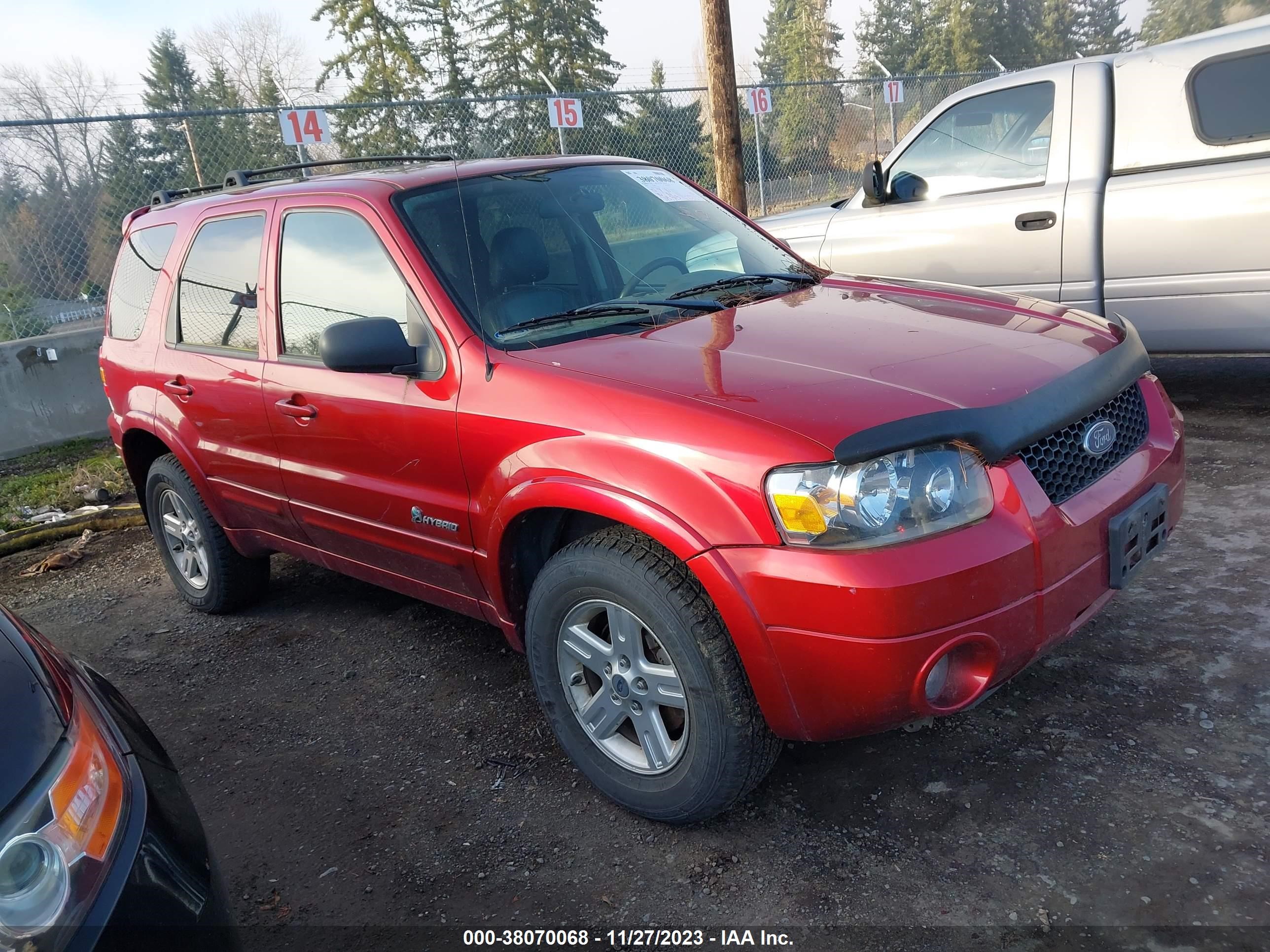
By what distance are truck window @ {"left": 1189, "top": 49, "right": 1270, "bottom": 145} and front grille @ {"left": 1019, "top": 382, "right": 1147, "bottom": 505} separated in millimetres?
2963

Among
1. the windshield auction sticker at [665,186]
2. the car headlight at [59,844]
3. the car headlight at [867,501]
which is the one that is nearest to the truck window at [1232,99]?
the windshield auction sticker at [665,186]

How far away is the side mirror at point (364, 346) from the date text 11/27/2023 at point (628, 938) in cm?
155

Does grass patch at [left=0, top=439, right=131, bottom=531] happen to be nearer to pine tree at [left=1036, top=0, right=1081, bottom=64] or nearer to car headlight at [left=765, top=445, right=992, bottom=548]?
car headlight at [left=765, top=445, right=992, bottom=548]

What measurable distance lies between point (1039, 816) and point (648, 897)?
1.00 metres

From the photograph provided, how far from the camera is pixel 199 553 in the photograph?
4645mm

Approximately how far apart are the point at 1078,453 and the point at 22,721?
2.37 meters

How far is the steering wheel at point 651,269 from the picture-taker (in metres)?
3.34

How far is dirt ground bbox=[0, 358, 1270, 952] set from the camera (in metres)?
2.31

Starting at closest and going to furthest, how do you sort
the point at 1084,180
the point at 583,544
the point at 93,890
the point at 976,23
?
the point at 93,890 → the point at 583,544 → the point at 1084,180 → the point at 976,23

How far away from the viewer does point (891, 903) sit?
2.34m

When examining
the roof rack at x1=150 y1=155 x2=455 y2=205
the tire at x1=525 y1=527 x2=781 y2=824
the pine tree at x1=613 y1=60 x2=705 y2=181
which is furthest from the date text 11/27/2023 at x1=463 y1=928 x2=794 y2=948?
the pine tree at x1=613 y1=60 x2=705 y2=181

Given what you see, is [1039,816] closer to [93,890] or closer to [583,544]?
[583,544]

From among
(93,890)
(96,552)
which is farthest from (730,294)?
(96,552)

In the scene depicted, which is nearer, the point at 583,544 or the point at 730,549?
the point at 730,549
